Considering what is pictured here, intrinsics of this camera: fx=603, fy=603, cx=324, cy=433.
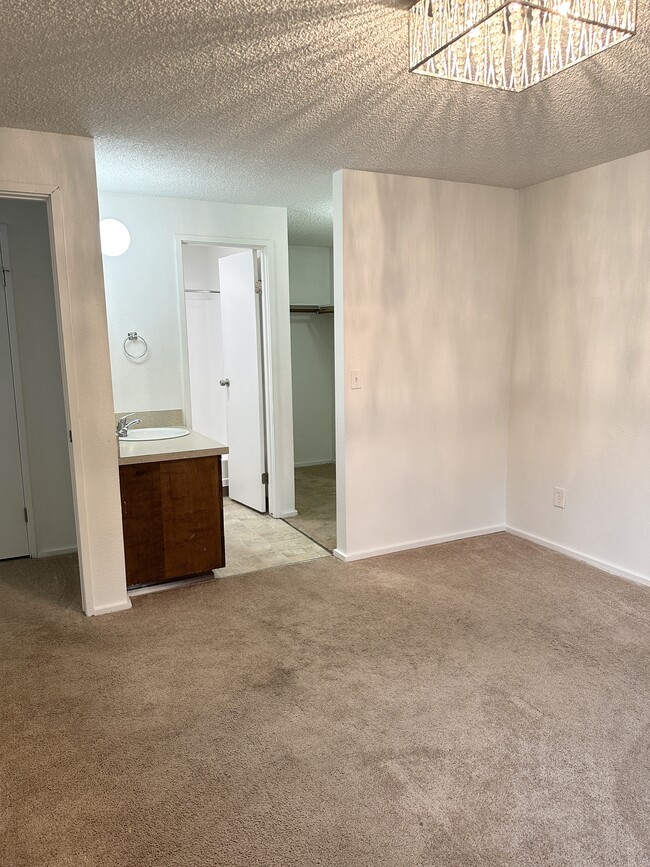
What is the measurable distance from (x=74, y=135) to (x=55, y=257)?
546mm

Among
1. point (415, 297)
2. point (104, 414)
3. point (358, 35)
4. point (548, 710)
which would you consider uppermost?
point (358, 35)

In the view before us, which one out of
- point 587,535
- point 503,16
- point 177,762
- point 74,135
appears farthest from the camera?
point 587,535

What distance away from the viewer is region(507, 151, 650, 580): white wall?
10.7ft

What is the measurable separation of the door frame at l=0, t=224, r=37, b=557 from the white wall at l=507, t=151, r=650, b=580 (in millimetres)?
3205

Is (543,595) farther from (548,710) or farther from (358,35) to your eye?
(358,35)

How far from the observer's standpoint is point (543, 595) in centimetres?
320

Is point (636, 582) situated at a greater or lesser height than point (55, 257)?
lesser

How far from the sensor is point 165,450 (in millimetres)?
3250

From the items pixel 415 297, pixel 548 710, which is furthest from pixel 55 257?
pixel 548 710

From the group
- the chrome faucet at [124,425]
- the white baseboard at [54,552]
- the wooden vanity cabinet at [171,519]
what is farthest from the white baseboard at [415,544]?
the white baseboard at [54,552]

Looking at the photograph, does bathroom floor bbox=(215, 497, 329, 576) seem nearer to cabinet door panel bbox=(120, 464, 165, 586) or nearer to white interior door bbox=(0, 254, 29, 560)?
cabinet door panel bbox=(120, 464, 165, 586)

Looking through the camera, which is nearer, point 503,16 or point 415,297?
point 503,16

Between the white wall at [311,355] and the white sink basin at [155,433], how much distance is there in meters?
2.64

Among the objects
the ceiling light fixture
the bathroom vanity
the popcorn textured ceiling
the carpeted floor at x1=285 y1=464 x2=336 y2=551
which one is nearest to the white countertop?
the bathroom vanity
